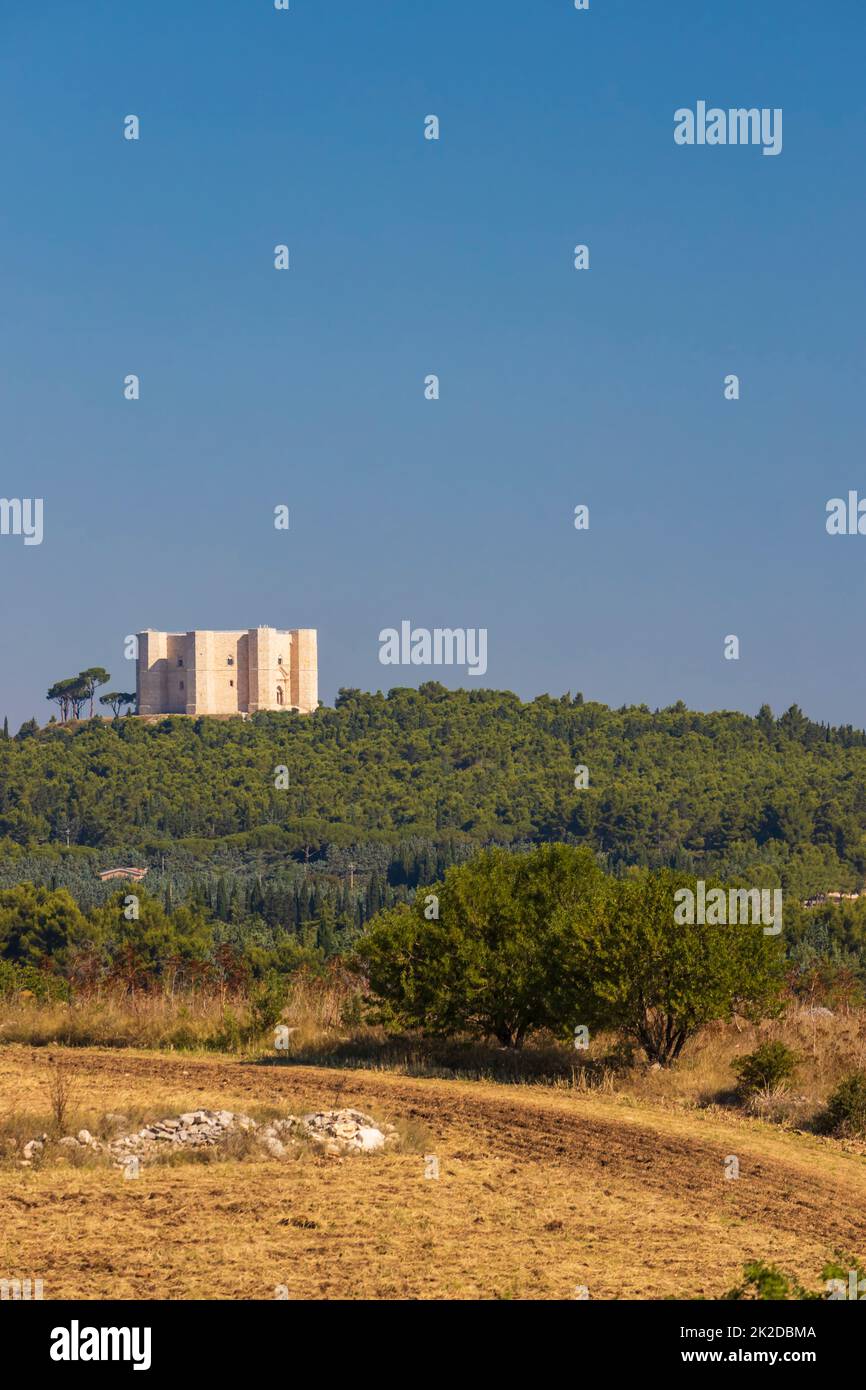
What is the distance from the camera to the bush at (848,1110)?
1673cm

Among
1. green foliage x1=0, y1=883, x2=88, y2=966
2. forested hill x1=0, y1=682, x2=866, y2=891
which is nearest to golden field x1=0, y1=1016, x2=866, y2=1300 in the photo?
green foliage x1=0, y1=883, x2=88, y2=966

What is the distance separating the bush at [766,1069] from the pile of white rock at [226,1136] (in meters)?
4.79

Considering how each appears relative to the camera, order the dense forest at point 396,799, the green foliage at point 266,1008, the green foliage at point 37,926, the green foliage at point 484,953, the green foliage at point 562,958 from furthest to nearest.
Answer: the dense forest at point 396,799
the green foliage at point 37,926
the green foliage at point 266,1008
the green foliage at point 484,953
the green foliage at point 562,958

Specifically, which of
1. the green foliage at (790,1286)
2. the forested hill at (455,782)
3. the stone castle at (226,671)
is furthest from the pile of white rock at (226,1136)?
the stone castle at (226,671)

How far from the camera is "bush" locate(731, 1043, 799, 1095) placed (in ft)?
60.4

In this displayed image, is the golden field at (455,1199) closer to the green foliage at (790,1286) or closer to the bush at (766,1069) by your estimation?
the bush at (766,1069)

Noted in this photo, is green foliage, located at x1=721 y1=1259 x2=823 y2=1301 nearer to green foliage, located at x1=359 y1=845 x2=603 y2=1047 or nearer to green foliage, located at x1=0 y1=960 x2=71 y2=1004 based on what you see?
green foliage, located at x1=359 y1=845 x2=603 y2=1047

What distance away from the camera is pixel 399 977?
21.5 metres

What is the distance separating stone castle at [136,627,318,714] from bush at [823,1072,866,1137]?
142 m

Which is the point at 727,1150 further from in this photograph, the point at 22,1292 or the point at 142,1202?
the point at 22,1292

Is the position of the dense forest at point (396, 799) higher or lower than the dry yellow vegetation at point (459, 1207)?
higher

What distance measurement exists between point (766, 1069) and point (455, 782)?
10496cm

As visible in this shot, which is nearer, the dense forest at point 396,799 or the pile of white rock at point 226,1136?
the pile of white rock at point 226,1136

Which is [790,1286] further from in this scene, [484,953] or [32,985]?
[32,985]
